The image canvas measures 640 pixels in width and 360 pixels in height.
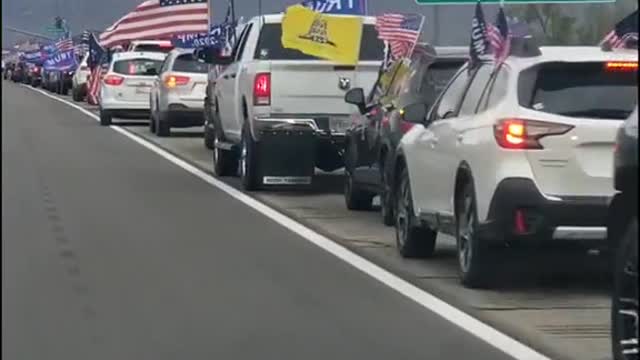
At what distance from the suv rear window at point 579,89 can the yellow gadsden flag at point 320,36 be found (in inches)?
298

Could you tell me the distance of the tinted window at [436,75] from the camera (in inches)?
568

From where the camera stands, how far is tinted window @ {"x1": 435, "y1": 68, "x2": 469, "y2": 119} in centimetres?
1206

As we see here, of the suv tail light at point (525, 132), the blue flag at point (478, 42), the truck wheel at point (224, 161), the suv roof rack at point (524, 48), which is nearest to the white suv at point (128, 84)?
the truck wheel at point (224, 161)

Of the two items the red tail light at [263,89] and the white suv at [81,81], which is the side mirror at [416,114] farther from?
the white suv at [81,81]

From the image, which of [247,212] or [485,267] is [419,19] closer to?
[247,212]

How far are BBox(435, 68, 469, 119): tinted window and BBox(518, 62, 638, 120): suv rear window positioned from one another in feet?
4.50

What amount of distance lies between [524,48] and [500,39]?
2.44 feet

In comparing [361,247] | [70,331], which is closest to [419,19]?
[361,247]

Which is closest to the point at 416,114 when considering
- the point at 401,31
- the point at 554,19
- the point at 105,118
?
the point at 401,31

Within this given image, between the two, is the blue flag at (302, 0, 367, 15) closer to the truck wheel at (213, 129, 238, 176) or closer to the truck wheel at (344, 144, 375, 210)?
the truck wheel at (213, 129, 238, 176)

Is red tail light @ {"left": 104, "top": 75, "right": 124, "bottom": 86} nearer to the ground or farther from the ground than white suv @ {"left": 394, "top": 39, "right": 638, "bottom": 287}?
nearer to the ground

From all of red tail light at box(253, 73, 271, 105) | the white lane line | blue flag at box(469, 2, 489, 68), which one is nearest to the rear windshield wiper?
the white lane line

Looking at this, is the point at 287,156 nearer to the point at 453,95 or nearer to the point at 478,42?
the point at 478,42

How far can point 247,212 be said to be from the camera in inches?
656
